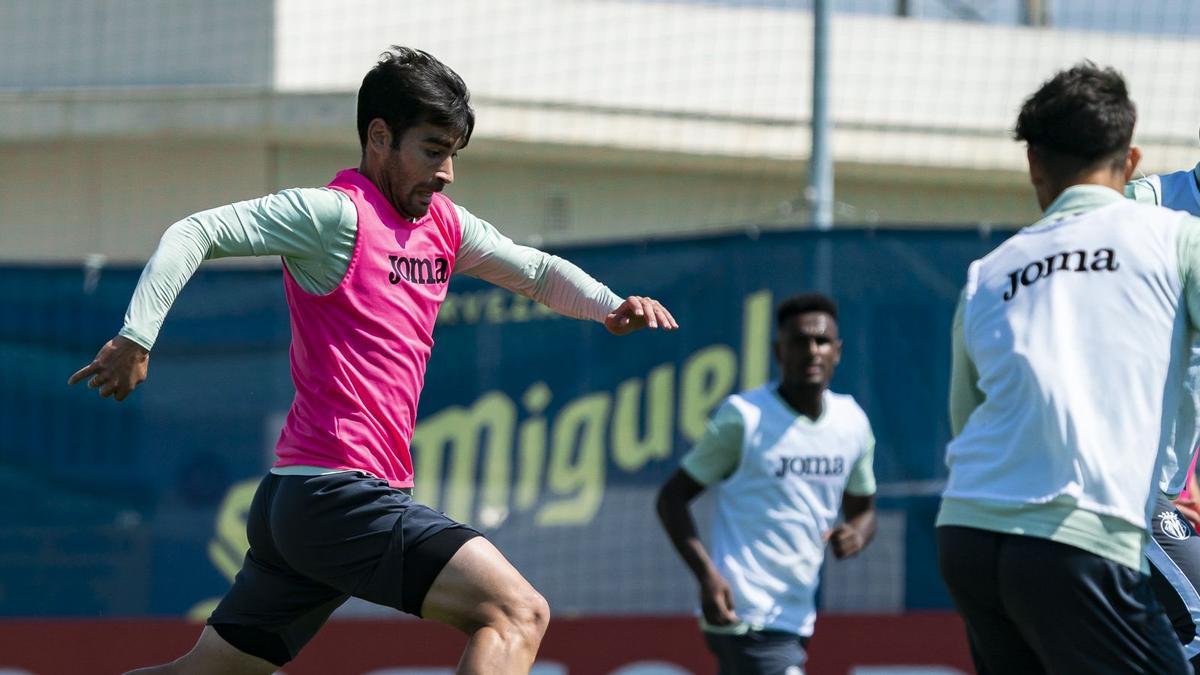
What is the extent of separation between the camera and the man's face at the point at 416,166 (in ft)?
15.6

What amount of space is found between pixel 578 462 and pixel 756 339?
1080 mm

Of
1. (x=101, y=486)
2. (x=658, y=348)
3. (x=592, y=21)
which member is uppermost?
(x=592, y=21)

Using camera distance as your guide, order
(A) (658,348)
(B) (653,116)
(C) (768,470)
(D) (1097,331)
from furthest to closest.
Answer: (B) (653,116) < (A) (658,348) < (C) (768,470) < (D) (1097,331)

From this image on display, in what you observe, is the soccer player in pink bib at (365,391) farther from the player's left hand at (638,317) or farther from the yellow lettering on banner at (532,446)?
the yellow lettering on banner at (532,446)

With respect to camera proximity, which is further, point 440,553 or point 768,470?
point 768,470

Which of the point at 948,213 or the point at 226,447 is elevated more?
the point at 948,213

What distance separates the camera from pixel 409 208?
4.80 metres

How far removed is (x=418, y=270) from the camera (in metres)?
4.80

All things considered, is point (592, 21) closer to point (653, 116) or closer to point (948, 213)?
point (653, 116)

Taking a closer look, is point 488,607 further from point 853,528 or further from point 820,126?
point 820,126

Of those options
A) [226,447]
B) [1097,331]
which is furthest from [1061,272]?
[226,447]

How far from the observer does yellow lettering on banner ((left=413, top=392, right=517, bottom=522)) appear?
30.2ft

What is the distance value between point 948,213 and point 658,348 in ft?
17.7

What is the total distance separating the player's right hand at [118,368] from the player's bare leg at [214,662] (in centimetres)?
97
